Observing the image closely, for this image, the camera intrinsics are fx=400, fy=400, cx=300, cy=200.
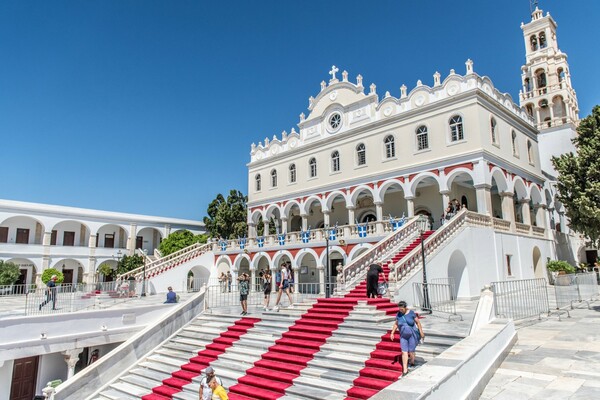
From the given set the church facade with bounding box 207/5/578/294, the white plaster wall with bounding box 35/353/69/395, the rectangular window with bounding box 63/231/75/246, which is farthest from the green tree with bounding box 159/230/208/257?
the white plaster wall with bounding box 35/353/69/395

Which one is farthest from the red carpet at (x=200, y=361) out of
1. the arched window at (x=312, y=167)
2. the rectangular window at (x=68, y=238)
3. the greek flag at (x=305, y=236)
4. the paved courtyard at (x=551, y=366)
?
the rectangular window at (x=68, y=238)

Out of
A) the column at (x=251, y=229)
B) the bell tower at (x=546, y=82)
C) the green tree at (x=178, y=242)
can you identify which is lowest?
the green tree at (x=178, y=242)

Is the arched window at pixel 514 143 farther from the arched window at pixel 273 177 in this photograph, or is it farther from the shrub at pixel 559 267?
the arched window at pixel 273 177

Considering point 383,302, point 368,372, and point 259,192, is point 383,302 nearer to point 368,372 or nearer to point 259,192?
point 368,372

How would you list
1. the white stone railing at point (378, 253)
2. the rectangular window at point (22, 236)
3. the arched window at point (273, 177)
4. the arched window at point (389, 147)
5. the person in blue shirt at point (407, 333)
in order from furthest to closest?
the rectangular window at point (22, 236) → the arched window at point (273, 177) → the arched window at point (389, 147) → the white stone railing at point (378, 253) → the person in blue shirt at point (407, 333)

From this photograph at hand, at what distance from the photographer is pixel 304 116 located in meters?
31.1

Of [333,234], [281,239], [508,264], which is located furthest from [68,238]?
[508,264]

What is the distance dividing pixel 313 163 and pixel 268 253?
292 inches

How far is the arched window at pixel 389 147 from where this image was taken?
2498cm

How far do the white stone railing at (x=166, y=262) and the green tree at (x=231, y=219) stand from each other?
18.5 feet

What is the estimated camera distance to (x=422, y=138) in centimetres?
2370

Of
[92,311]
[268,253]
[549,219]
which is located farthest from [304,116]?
[92,311]

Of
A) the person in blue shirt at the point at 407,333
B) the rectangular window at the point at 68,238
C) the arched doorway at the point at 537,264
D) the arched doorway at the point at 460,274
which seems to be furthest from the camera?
the rectangular window at the point at 68,238

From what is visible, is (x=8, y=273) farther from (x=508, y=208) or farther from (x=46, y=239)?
(x=508, y=208)
